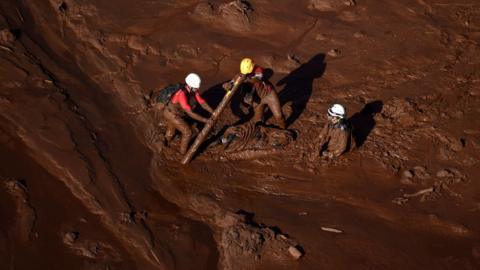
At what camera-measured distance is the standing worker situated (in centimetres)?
672

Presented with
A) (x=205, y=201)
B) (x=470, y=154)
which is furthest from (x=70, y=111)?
(x=470, y=154)

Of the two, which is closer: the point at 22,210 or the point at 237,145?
the point at 22,210

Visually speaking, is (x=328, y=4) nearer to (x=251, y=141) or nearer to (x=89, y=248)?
(x=251, y=141)

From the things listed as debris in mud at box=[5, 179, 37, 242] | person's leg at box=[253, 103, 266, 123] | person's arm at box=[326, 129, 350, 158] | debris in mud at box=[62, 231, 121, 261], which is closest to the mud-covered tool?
person's leg at box=[253, 103, 266, 123]

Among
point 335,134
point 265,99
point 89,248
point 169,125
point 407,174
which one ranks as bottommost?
point 89,248

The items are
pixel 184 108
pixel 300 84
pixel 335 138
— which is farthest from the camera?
pixel 300 84

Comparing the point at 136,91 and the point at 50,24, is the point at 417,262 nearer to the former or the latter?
the point at 136,91

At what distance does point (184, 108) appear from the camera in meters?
6.48

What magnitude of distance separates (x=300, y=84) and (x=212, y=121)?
2.42 m

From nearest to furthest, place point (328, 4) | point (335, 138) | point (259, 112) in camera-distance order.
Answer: point (335, 138), point (259, 112), point (328, 4)

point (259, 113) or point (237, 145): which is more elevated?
point (259, 113)

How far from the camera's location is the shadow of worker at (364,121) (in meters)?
7.37

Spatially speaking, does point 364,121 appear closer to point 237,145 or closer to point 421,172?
point 421,172

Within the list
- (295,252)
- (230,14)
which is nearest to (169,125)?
(295,252)
